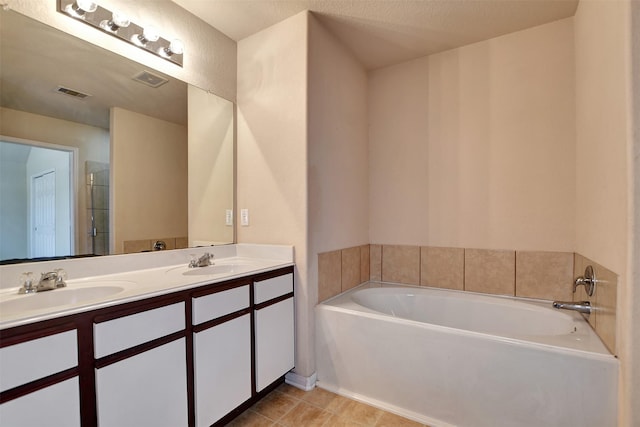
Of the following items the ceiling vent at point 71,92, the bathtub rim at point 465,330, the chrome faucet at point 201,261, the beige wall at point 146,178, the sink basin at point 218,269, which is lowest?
the bathtub rim at point 465,330

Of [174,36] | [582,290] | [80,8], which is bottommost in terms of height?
[582,290]

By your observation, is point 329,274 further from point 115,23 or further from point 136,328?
point 115,23

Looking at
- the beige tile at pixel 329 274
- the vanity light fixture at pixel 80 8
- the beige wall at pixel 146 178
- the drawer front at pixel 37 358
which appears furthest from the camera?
the beige tile at pixel 329 274

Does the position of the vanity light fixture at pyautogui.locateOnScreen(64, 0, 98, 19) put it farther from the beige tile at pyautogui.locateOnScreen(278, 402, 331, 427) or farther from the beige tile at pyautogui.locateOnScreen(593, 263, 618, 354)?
the beige tile at pyautogui.locateOnScreen(593, 263, 618, 354)

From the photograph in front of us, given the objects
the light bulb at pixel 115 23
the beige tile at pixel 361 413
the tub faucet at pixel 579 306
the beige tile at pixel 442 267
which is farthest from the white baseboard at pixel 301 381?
the light bulb at pixel 115 23

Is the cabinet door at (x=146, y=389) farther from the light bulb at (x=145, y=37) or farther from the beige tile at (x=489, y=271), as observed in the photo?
the beige tile at (x=489, y=271)

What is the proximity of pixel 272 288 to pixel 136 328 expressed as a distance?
792 millimetres

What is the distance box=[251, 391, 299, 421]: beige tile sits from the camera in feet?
5.71

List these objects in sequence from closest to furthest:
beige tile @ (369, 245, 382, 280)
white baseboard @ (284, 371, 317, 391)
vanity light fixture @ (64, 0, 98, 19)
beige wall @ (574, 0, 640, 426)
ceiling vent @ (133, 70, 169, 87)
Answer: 1. beige wall @ (574, 0, 640, 426)
2. vanity light fixture @ (64, 0, 98, 19)
3. ceiling vent @ (133, 70, 169, 87)
4. white baseboard @ (284, 371, 317, 391)
5. beige tile @ (369, 245, 382, 280)

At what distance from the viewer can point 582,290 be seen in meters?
1.82

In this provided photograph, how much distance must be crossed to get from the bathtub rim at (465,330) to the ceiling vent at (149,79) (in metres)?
1.79

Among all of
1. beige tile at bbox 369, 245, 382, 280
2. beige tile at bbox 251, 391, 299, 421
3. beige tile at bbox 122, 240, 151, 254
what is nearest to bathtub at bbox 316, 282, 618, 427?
beige tile at bbox 251, 391, 299, 421

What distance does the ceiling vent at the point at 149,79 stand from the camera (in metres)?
1.78

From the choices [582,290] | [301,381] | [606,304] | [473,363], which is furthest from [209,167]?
[582,290]
